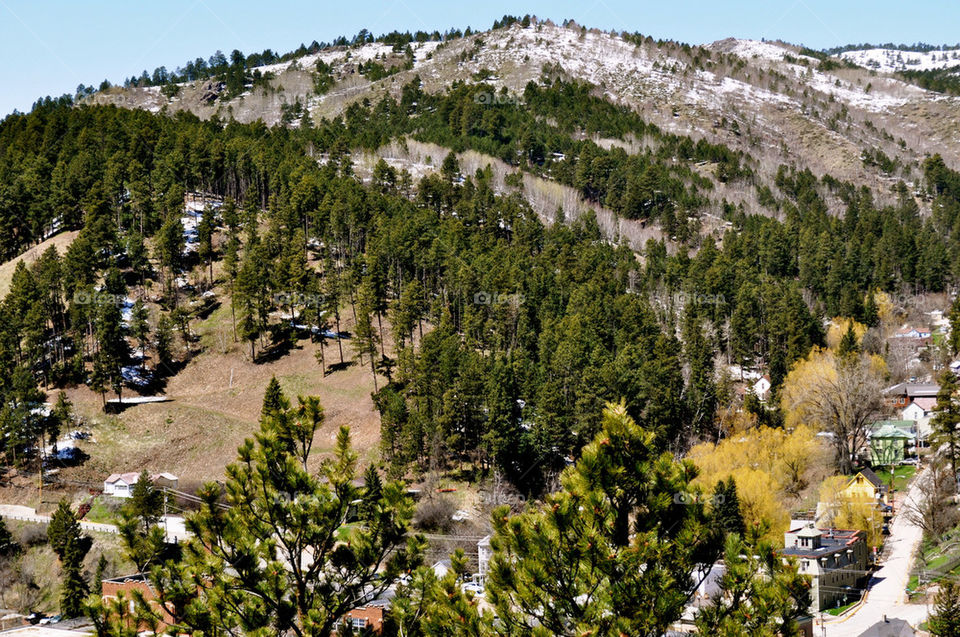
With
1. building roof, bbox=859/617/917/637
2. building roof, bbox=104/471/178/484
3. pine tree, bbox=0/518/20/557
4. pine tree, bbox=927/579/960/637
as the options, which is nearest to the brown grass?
building roof, bbox=104/471/178/484

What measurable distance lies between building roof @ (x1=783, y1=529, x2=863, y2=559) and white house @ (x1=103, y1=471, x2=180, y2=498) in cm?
3944

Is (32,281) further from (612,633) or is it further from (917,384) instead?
(917,384)

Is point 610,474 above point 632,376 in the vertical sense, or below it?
above

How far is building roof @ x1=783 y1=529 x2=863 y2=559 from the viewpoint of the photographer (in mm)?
47272

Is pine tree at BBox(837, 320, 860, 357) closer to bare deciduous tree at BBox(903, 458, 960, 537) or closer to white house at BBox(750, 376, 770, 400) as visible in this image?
white house at BBox(750, 376, 770, 400)

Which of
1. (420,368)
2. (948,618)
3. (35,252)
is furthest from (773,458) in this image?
(35,252)

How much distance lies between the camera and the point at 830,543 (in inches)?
1969

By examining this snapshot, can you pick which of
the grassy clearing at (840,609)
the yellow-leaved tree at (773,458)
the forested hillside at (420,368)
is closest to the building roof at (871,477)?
the forested hillside at (420,368)

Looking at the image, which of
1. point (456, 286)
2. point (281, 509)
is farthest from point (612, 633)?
point (456, 286)

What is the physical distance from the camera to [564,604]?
1131 cm

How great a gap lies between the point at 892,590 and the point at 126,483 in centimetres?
4754

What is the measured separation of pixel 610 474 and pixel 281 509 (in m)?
4.57

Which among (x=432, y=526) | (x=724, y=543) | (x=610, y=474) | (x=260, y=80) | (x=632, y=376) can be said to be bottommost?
(x=432, y=526)

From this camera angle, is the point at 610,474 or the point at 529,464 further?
the point at 529,464
